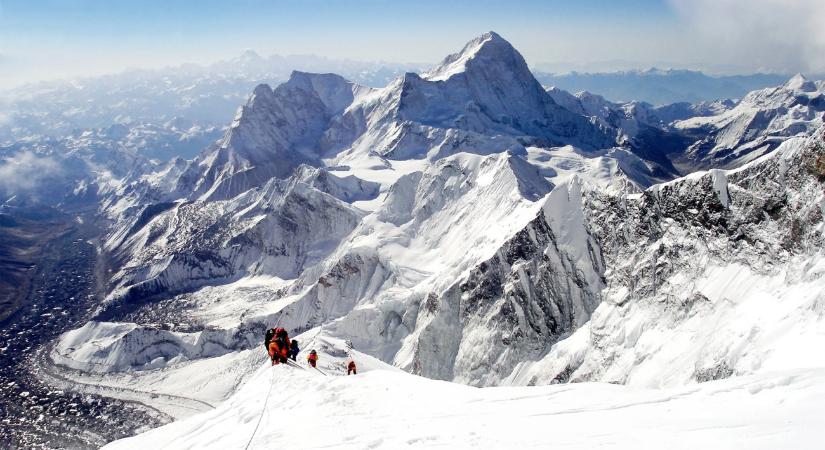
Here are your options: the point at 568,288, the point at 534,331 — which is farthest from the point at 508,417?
the point at 534,331

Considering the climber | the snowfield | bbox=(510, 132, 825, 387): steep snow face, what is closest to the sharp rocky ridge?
bbox=(510, 132, 825, 387): steep snow face

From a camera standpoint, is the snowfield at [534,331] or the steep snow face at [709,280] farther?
the steep snow face at [709,280]

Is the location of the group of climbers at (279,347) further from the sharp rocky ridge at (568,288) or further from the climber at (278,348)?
the sharp rocky ridge at (568,288)

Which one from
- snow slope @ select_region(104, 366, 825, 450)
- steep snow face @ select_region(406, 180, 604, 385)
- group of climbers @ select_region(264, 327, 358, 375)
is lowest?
steep snow face @ select_region(406, 180, 604, 385)

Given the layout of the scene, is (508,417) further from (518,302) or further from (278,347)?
(518,302)

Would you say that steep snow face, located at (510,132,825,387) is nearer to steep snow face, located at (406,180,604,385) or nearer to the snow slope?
steep snow face, located at (406,180,604,385)

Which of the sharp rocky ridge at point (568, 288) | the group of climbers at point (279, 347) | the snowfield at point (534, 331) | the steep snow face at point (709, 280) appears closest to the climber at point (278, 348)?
the group of climbers at point (279, 347)
